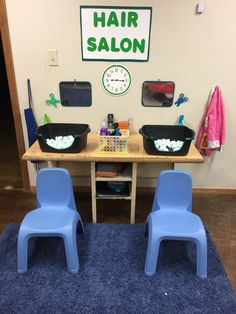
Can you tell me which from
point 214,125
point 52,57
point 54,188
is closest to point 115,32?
point 52,57

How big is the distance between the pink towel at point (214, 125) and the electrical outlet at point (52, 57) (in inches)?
50.1

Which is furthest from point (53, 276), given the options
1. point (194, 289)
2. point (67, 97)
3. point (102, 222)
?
point (67, 97)

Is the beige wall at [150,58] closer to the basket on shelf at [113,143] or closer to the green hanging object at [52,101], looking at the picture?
the green hanging object at [52,101]

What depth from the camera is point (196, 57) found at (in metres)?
1.98

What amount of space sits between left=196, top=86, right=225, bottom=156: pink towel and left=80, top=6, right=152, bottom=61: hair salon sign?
2.13 ft

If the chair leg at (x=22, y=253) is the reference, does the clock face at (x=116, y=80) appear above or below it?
above

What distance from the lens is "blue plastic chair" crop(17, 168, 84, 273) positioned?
148cm

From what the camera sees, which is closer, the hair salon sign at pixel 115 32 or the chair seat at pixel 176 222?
the chair seat at pixel 176 222

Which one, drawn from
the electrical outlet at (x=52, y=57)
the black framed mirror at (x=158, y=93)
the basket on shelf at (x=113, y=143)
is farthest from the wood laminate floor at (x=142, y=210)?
the electrical outlet at (x=52, y=57)

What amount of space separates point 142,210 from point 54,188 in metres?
0.86

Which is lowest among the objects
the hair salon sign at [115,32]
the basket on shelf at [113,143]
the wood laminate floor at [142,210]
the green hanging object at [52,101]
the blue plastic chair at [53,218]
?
the wood laminate floor at [142,210]

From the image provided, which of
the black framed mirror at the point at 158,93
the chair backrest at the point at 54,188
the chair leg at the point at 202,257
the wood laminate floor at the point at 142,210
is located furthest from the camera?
the black framed mirror at the point at 158,93

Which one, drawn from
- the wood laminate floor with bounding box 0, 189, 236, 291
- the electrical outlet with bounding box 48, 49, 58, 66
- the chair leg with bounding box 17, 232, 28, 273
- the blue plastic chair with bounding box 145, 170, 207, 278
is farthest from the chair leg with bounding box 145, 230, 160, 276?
the electrical outlet with bounding box 48, 49, 58, 66

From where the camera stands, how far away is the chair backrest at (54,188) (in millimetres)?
1654
